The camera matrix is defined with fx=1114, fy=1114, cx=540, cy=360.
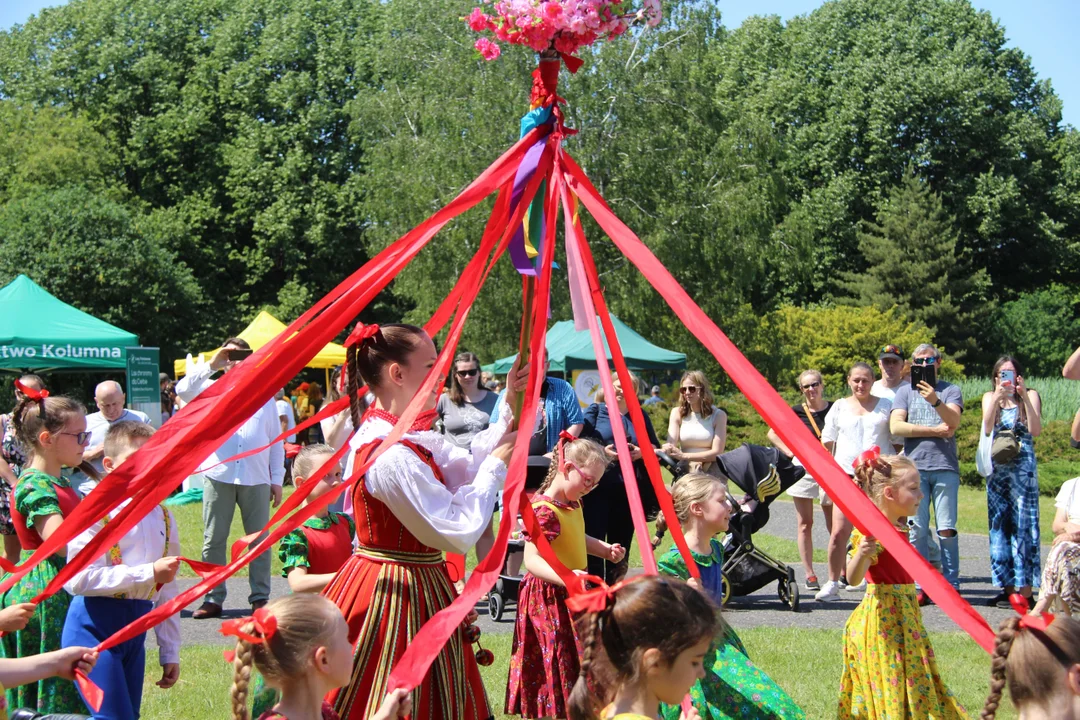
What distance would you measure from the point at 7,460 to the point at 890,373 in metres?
6.20

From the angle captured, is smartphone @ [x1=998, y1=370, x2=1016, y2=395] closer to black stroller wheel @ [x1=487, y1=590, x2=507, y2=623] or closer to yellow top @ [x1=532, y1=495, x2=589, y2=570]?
black stroller wheel @ [x1=487, y1=590, x2=507, y2=623]

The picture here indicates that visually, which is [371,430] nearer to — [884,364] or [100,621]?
[100,621]

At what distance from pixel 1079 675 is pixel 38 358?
13.6 metres

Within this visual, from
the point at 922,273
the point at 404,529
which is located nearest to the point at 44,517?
the point at 404,529

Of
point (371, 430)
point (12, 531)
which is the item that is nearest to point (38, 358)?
point (12, 531)

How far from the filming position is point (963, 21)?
34000 millimetres

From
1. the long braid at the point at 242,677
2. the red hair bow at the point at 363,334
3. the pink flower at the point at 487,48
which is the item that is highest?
the pink flower at the point at 487,48

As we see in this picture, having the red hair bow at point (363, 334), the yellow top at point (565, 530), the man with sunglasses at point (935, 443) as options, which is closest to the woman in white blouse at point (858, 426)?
the man with sunglasses at point (935, 443)

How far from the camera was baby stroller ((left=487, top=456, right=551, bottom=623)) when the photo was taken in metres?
7.09

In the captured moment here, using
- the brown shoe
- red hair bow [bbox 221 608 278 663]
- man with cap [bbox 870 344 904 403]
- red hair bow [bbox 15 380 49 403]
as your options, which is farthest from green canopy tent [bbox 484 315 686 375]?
red hair bow [bbox 221 608 278 663]

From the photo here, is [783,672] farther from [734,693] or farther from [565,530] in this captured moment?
[734,693]

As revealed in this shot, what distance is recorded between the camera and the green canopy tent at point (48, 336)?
1382cm

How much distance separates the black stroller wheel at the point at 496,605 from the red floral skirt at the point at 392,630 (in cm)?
384

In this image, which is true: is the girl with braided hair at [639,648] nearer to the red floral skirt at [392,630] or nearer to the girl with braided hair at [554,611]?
the red floral skirt at [392,630]
